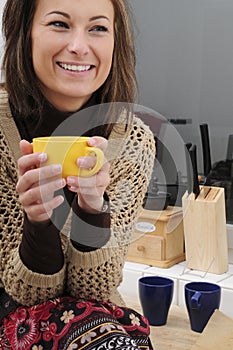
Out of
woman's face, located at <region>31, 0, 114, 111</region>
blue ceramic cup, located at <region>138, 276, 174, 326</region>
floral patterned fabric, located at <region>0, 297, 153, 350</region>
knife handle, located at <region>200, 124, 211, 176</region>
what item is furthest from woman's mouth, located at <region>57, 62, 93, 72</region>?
knife handle, located at <region>200, 124, 211, 176</region>

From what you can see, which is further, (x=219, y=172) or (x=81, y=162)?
(x=219, y=172)

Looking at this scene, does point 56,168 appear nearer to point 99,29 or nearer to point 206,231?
point 99,29

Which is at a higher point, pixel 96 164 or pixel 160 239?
pixel 96 164

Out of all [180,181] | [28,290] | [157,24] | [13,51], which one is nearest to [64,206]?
[28,290]

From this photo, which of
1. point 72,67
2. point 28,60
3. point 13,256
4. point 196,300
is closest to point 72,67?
point 72,67

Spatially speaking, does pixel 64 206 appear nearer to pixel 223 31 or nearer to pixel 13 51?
pixel 13 51

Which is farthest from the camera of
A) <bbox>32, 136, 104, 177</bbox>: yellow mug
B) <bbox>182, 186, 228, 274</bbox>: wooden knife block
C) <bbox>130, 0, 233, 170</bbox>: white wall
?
<bbox>130, 0, 233, 170</bbox>: white wall

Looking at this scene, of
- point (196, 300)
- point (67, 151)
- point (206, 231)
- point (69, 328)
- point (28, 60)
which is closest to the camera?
point (67, 151)

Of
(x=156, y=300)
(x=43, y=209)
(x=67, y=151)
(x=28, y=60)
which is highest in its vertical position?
(x=28, y=60)

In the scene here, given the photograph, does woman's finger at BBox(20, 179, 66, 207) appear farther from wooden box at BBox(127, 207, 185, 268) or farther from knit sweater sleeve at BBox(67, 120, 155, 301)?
wooden box at BBox(127, 207, 185, 268)

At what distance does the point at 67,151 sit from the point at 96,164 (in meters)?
0.05

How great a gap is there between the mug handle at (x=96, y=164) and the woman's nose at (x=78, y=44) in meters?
0.25

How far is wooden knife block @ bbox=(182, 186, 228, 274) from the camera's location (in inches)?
60.4

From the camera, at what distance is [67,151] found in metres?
0.79
